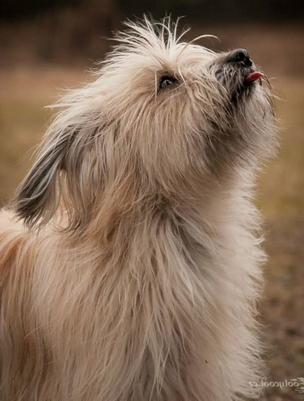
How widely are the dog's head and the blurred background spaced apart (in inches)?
94.9

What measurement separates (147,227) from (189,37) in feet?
18.9

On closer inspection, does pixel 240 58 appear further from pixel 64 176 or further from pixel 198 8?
pixel 198 8

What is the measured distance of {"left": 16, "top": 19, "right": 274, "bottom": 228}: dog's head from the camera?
7.13ft

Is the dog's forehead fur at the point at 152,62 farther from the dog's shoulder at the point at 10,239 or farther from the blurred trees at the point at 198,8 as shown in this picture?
the blurred trees at the point at 198,8

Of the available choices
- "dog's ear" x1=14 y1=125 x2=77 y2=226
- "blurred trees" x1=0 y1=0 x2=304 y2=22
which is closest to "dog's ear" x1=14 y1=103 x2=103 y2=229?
"dog's ear" x1=14 y1=125 x2=77 y2=226

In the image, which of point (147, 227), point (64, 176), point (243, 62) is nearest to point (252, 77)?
point (243, 62)

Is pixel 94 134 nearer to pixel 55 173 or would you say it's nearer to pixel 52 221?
pixel 55 173

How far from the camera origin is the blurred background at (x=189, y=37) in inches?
251

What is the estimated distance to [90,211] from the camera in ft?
7.45

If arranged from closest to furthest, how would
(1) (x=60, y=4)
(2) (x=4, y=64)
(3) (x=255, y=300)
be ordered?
(3) (x=255, y=300), (1) (x=60, y=4), (2) (x=4, y=64)

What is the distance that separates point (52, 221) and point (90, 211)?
21cm

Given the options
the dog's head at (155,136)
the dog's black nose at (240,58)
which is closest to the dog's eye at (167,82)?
the dog's head at (155,136)

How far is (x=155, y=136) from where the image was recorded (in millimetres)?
2195

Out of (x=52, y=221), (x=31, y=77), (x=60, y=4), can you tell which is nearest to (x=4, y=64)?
(x=31, y=77)
